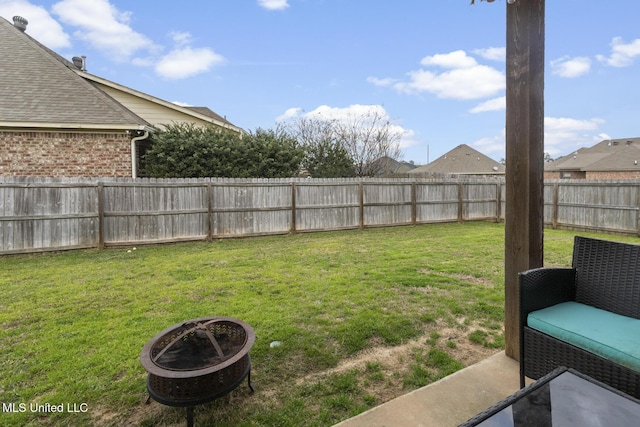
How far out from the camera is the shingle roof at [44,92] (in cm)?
848

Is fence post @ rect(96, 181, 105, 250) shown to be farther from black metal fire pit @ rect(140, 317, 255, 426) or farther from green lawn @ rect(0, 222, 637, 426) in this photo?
black metal fire pit @ rect(140, 317, 255, 426)

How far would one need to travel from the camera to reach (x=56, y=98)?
9.10 meters

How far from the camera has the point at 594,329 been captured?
189 cm

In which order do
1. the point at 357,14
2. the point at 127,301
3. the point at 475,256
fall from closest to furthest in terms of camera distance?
the point at 127,301
the point at 475,256
the point at 357,14

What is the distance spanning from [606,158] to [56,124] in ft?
97.7

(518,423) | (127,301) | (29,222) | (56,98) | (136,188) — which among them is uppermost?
(56,98)

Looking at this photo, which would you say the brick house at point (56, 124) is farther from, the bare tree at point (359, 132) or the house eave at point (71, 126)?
the bare tree at point (359, 132)

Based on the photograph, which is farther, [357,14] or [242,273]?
[357,14]

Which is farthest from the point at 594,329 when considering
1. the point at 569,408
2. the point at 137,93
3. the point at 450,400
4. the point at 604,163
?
the point at 604,163

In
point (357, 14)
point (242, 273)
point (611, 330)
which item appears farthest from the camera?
point (357, 14)

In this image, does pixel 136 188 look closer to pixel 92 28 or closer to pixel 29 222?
pixel 29 222

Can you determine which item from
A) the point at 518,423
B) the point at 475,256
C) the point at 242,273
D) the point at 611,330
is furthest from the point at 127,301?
the point at 475,256

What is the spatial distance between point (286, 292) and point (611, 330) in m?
3.24

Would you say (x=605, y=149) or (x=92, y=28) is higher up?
(x=92, y=28)
